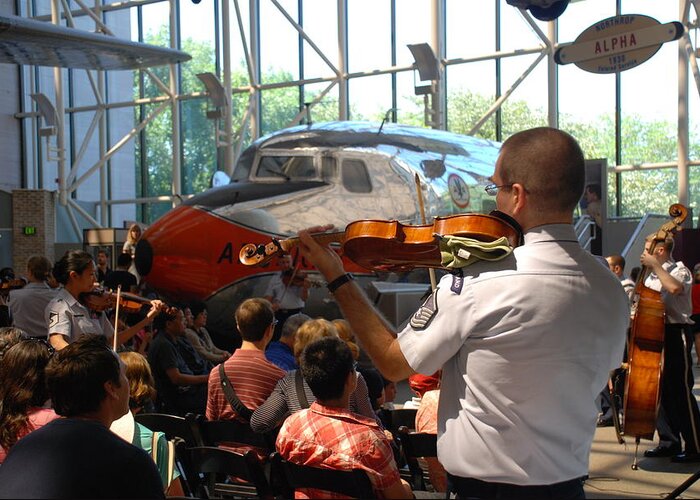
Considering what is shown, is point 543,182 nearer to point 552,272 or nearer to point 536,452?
point 552,272

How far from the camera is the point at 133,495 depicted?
6.77 ft

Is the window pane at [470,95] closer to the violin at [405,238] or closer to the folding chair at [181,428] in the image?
the folding chair at [181,428]

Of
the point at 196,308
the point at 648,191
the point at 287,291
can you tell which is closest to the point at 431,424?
the point at 196,308

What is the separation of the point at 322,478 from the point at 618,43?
196 inches

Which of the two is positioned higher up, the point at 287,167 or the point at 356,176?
the point at 287,167

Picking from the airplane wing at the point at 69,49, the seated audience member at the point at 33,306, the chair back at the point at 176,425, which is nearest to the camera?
the chair back at the point at 176,425

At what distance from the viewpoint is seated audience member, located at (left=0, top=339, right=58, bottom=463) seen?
327 centimetres

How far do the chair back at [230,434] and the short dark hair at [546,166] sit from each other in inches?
92.3

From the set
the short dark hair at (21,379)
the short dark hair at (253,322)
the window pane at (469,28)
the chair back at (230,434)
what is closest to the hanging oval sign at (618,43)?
the short dark hair at (253,322)

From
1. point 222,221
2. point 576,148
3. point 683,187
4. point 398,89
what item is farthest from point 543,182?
point 398,89

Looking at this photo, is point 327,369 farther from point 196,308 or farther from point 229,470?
point 196,308

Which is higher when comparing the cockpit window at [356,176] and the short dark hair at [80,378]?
the cockpit window at [356,176]

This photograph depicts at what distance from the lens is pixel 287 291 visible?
925 cm

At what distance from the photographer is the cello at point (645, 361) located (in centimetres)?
568
